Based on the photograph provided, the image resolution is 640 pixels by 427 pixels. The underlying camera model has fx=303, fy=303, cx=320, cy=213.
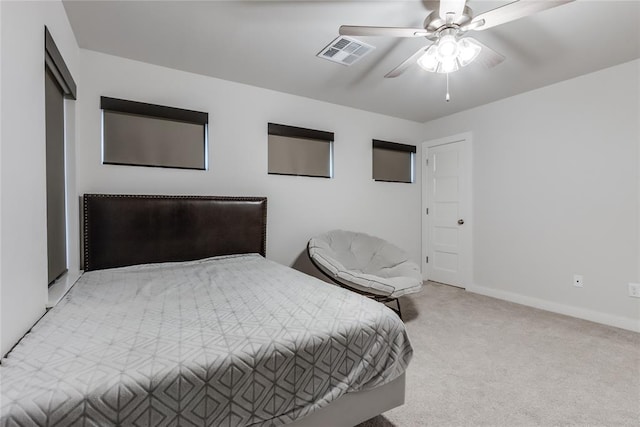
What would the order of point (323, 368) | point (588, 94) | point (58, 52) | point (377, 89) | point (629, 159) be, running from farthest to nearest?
point (377, 89) → point (588, 94) → point (629, 159) → point (58, 52) → point (323, 368)

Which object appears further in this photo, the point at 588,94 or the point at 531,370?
the point at 588,94

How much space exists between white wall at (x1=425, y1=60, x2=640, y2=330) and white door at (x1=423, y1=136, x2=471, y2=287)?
0.15 meters

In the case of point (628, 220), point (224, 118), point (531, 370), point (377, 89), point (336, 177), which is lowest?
point (531, 370)

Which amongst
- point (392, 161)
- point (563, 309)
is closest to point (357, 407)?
point (563, 309)

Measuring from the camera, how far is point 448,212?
4262 millimetres

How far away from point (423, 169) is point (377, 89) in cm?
171

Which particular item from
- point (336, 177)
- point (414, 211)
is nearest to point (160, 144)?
point (336, 177)

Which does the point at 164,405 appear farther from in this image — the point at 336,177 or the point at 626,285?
the point at 626,285

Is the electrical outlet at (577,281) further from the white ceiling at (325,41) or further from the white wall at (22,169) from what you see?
the white wall at (22,169)

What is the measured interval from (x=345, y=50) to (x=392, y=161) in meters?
2.18

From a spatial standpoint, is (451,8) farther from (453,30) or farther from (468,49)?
(468,49)

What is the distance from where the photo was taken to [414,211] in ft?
15.0

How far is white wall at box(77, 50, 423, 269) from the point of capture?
2574 millimetres

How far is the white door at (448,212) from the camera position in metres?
4.04
